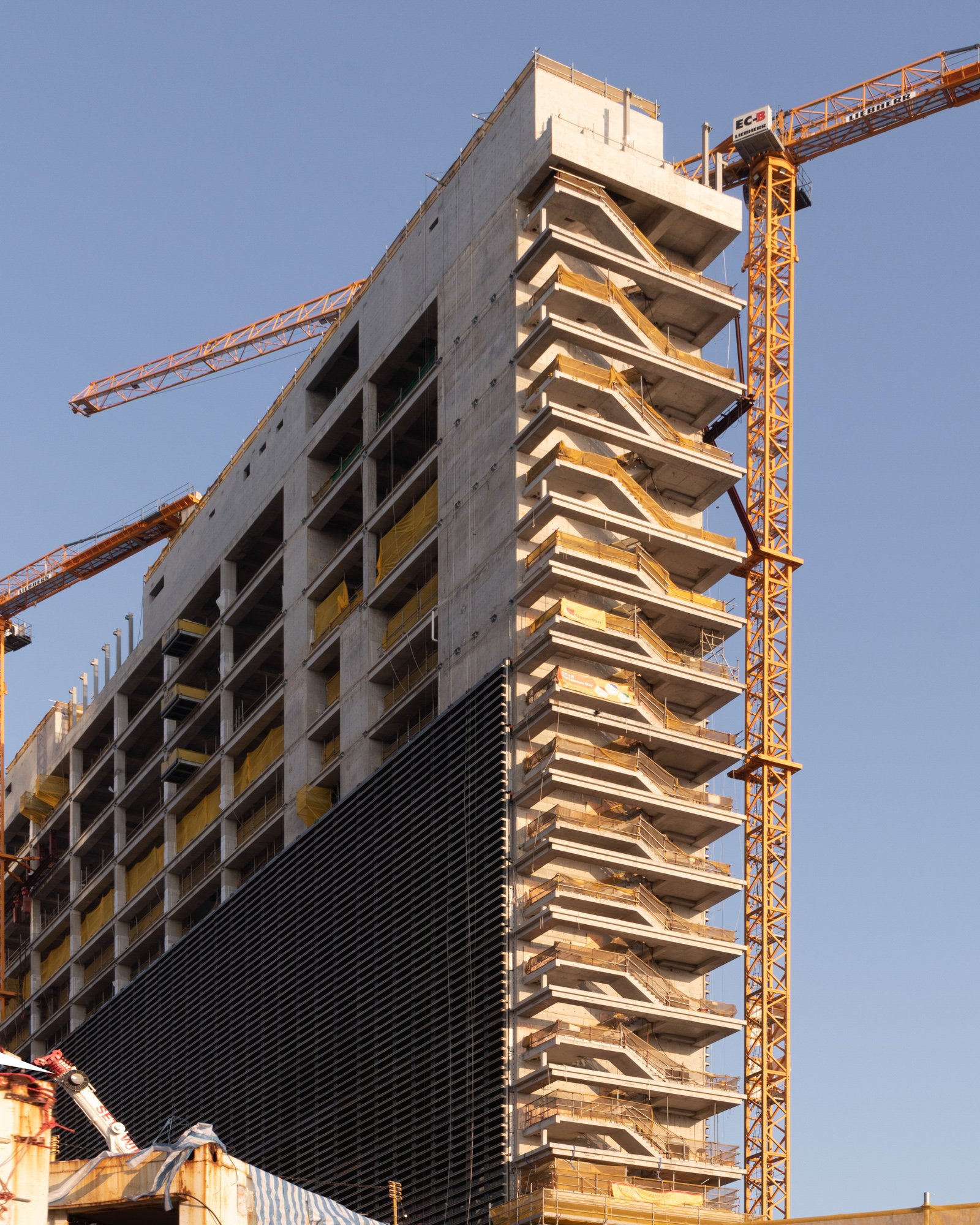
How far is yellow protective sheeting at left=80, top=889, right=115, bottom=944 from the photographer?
490 ft

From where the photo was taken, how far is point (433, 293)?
11112 centimetres

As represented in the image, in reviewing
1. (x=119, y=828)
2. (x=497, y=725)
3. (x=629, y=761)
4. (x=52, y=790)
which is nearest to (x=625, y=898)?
(x=629, y=761)

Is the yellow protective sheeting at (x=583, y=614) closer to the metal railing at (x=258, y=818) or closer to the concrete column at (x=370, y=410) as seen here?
the concrete column at (x=370, y=410)

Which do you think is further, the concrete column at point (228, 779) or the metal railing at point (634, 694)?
the concrete column at point (228, 779)

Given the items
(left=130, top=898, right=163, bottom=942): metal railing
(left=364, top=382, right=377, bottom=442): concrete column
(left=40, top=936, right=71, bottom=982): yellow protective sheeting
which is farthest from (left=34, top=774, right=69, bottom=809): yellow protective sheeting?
(left=364, top=382, right=377, bottom=442): concrete column

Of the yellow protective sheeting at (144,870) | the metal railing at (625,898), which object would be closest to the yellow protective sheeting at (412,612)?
the metal railing at (625,898)

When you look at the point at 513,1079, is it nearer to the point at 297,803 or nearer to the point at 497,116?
the point at 297,803

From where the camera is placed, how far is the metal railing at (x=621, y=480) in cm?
9738

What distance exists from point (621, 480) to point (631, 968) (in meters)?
22.2

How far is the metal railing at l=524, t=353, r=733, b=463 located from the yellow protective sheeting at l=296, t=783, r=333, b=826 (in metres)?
27.4

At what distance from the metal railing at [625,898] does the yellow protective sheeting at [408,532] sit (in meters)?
22.6

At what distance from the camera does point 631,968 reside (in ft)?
301

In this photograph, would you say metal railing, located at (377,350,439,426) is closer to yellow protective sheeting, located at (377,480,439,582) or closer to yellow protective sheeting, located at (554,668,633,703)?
yellow protective sheeting, located at (377,480,439,582)

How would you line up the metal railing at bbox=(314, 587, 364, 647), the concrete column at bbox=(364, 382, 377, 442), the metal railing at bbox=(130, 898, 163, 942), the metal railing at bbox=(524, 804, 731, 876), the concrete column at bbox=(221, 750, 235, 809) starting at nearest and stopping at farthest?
the metal railing at bbox=(524, 804, 731, 876) < the metal railing at bbox=(314, 587, 364, 647) < the concrete column at bbox=(364, 382, 377, 442) < the concrete column at bbox=(221, 750, 235, 809) < the metal railing at bbox=(130, 898, 163, 942)
